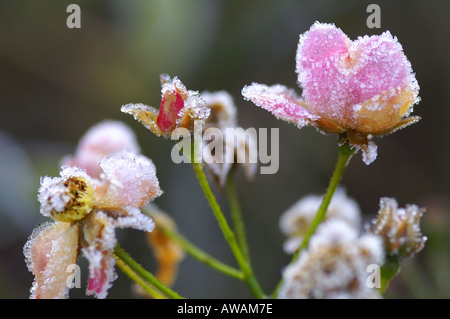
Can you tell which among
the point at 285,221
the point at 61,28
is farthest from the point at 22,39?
the point at 285,221

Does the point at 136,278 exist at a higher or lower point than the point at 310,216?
lower

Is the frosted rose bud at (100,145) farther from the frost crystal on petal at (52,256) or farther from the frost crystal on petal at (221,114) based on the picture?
the frost crystal on petal at (52,256)

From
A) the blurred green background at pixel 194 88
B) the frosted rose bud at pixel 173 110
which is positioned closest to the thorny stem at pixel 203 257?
the frosted rose bud at pixel 173 110

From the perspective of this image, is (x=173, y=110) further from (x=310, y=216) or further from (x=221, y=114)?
(x=310, y=216)

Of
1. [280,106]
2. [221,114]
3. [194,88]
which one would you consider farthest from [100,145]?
[194,88]

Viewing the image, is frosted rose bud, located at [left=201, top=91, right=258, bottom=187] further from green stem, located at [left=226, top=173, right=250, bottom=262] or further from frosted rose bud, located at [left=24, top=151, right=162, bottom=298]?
frosted rose bud, located at [left=24, top=151, right=162, bottom=298]
